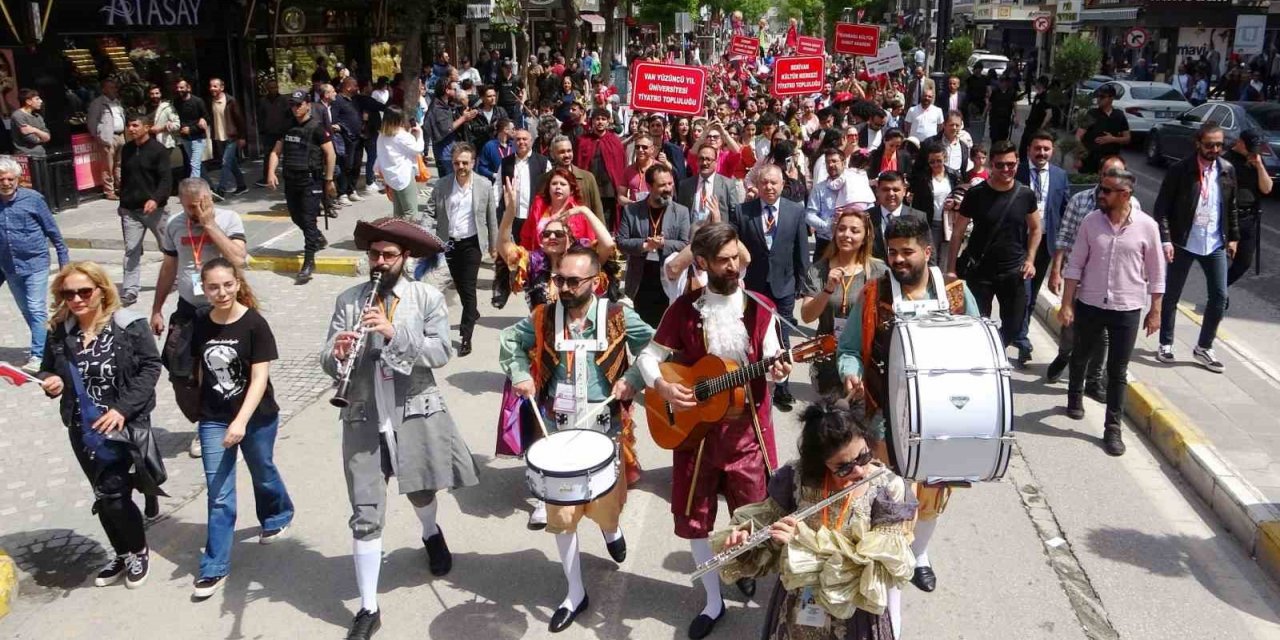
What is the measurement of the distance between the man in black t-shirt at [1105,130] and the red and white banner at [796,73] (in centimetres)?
368

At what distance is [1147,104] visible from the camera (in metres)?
23.7

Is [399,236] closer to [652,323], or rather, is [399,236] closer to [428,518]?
[428,518]

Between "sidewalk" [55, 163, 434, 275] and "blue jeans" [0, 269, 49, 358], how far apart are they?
2867 millimetres

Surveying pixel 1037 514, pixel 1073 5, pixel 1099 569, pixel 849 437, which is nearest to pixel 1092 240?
pixel 1037 514

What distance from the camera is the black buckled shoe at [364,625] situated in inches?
186

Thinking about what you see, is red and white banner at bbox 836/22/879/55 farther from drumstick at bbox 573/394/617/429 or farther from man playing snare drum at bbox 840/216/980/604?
drumstick at bbox 573/394/617/429

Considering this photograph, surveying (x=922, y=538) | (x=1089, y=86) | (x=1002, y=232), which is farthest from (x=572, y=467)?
(x=1089, y=86)

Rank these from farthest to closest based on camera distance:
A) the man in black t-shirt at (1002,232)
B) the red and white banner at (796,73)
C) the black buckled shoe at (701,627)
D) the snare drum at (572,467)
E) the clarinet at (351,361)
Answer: the red and white banner at (796,73) → the man in black t-shirt at (1002,232) → the black buckled shoe at (701,627) → the clarinet at (351,361) → the snare drum at (572,467)

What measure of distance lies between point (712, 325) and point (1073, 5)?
147 feet

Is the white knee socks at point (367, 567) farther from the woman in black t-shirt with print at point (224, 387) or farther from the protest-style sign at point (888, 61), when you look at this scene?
the protest-style sign at point (888, 61)

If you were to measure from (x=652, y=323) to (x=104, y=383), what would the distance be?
3703 millimetres

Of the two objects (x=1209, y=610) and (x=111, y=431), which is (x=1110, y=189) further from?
(x=111, y=431)

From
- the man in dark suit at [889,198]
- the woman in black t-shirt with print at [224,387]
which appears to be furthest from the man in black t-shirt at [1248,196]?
the woman in black t-shirt with print at [224,387]

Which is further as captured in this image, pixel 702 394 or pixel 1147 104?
pixel 1147 104
